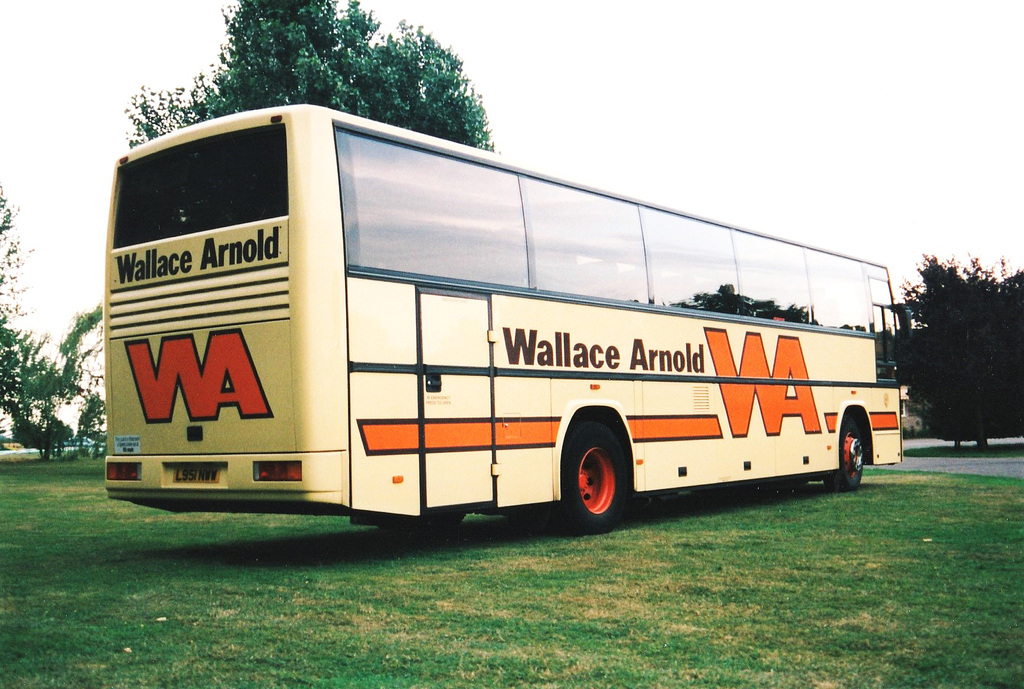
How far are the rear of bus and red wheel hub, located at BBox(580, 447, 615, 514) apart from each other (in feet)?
11.6

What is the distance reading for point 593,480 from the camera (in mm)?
11203

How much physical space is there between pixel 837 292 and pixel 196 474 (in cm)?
1085

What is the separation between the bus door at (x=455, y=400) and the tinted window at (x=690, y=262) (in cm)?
319

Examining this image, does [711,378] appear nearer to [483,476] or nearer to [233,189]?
[483,476]

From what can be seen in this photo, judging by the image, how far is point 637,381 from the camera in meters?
11.7

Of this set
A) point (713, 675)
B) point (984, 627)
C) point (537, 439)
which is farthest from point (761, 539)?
point (713, 675)

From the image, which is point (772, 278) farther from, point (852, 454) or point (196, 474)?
point (196, 474)

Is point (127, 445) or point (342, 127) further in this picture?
point (127, 445)

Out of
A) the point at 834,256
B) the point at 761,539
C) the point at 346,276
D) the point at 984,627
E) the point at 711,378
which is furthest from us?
the point at 834,256

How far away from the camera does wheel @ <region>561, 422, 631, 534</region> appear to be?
10586mm

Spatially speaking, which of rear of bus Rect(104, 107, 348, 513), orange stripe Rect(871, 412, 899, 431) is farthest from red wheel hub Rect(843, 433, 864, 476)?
rear of bus Rect(104, 107, 348, 513)

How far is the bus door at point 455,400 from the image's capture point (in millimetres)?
8969

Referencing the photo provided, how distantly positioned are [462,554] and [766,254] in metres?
7.13

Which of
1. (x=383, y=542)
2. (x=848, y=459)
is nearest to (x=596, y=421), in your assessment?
(x=383, y=542)
